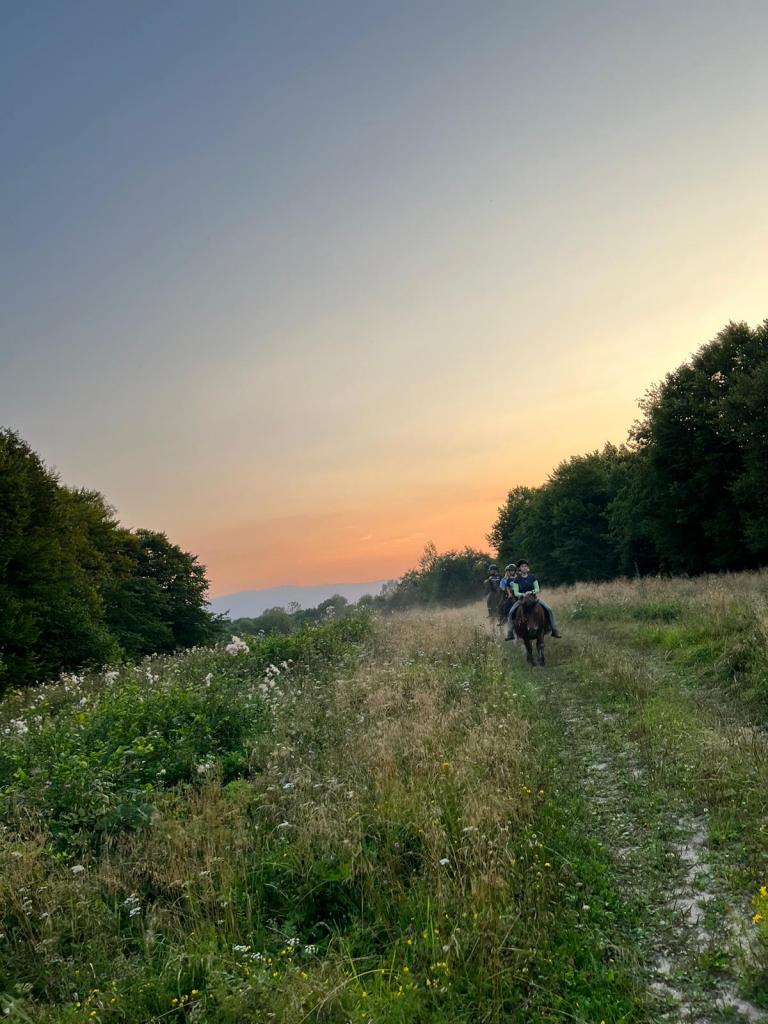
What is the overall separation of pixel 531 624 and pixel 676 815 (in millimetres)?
9550

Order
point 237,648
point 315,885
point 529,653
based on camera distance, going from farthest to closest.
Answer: point 529,653 < point 237,648 < point 315,885

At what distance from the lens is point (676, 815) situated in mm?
5770

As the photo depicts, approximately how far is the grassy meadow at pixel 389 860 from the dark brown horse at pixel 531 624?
5337mm

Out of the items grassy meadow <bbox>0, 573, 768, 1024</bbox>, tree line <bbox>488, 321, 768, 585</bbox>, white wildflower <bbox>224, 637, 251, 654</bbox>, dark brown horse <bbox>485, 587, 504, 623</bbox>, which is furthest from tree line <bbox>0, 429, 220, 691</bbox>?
tree line <bbox>488, 321, 768, 585</bbox>

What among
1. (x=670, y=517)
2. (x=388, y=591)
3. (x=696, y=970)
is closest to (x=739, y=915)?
(x=696, y=970)

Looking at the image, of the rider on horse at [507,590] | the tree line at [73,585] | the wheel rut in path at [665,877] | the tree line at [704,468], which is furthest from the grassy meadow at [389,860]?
the tree line at [704,468]

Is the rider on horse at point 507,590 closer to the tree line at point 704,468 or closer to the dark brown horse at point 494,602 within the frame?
the dark brown horse at point 494,602

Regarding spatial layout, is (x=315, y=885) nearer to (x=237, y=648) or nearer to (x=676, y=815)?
(x=676, y=815)

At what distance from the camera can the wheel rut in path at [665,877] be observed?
353 cm

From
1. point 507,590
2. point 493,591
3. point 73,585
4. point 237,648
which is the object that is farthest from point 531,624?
point 73,585

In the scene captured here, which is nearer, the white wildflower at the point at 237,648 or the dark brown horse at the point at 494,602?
the white wildflower at the point at 237,648

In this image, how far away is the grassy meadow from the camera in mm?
3662

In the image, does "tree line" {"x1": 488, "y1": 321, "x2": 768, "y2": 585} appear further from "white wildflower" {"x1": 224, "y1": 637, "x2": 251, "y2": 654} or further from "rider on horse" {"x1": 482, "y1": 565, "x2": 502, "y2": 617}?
"white wildflower" {"x1": 224, "y1": 637, "x2": 251, "y2": 654}

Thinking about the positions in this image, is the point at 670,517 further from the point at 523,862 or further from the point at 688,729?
the point at 523,862
